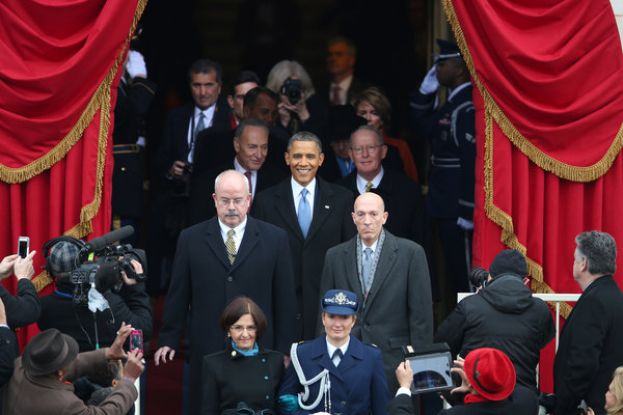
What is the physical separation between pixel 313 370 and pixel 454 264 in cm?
331

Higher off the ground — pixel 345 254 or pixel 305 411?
pixel 345 254

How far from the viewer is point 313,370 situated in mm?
8969

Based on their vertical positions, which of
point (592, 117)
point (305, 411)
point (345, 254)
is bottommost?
point (305, 411)

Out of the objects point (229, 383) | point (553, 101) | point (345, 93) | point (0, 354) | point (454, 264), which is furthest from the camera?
point (345, 93)

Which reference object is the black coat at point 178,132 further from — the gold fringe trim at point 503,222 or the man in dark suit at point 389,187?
the gold fringe trim at point 503,222

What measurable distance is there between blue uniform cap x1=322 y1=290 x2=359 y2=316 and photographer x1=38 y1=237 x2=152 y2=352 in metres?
1.04

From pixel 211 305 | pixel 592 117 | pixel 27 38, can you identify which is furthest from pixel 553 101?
pixel 27 38

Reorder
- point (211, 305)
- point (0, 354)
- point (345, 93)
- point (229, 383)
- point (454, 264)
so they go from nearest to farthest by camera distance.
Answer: point (0, 354)
point (229, 383)
point (211, 305)
point (454, 264)
point (345, 93)

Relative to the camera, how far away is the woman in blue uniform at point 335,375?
8.93 meters

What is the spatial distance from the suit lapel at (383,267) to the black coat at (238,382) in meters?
1.17

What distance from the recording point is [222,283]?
32.8 ft

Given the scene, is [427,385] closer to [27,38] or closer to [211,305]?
[211,305]

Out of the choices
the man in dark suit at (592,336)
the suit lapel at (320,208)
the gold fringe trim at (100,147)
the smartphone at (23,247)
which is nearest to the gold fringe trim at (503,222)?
the suit lapel at (320,208)

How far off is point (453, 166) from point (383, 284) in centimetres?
230
